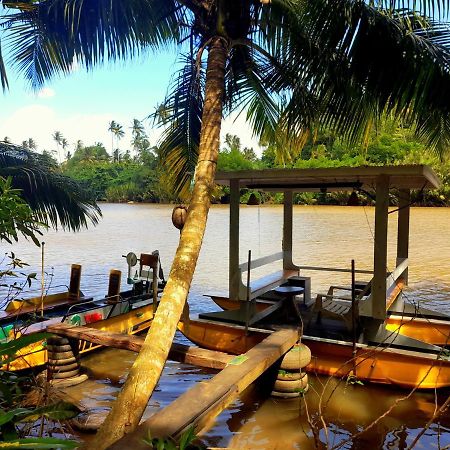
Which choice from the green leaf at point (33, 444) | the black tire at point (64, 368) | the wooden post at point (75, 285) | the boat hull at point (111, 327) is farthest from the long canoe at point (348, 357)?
the green leaf at point (33, 444)

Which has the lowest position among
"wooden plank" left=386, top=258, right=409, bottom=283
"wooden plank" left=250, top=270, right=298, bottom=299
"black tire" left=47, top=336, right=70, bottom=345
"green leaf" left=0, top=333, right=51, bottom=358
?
"black tire" left=47, top=336, right=70, bottom=345

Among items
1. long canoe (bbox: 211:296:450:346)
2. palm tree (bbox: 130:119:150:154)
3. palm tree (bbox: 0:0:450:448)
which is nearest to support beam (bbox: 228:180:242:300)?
long canoe (bbox: 211:296:450:346)

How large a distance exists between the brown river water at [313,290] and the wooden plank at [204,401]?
2.50 ft

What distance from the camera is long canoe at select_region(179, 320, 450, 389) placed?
18.4ft

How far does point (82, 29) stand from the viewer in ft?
18.7

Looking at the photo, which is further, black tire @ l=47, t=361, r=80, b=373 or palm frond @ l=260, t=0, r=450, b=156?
black tire @ l=47, t=361, r=80, b=373

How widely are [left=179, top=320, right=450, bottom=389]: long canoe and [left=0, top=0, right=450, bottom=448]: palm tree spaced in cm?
279

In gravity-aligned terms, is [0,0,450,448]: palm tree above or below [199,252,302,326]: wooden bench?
above

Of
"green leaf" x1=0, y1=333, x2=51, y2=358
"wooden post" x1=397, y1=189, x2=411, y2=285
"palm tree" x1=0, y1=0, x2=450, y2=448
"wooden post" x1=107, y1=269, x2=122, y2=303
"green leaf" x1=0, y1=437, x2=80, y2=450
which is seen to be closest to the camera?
"green leaf" x1=0, y1=437, x2=80, y2=450

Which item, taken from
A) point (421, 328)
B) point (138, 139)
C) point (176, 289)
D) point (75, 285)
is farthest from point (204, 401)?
point (138, 139)

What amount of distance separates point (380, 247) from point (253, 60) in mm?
3283

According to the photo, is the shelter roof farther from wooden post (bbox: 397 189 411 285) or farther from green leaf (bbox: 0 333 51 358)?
green leaf (bbox: 0 333 51 358)

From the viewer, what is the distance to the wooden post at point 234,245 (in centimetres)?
691

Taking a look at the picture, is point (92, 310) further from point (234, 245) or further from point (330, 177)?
point (330, 177)
